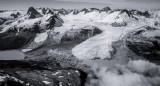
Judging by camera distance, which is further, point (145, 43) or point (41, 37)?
point (41, 37)

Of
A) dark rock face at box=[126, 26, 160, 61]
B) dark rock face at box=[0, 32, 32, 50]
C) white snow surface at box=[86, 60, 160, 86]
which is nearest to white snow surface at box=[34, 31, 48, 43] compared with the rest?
dark rock face at box=[0, 32, 32, 50]

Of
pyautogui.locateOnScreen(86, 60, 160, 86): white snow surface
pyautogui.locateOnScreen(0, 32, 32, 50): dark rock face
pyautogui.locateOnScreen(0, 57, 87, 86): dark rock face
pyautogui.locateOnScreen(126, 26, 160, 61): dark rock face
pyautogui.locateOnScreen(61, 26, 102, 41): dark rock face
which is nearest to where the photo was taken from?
pyautogui.locateOnScreen(0, 57, 87, 86): dark rock face

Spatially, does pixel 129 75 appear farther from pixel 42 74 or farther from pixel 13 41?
pixel 13 41

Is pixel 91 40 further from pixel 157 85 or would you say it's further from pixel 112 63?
pixel 157 85

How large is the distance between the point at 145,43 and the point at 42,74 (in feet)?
265

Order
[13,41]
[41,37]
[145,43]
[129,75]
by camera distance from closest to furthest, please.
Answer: [129,75] → [145,43] → [13,41] → [41,37]

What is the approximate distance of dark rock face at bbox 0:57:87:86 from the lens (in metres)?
68.8

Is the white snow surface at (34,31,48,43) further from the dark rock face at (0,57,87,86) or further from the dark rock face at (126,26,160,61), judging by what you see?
the dark rock face at (126,26,160,61)

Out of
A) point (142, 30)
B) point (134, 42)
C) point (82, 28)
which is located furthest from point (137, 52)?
point (82, 28)

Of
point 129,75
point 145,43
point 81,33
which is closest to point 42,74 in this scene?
point 129,75

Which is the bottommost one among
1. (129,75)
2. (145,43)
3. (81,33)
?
(129,75)

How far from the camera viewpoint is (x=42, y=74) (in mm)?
81812

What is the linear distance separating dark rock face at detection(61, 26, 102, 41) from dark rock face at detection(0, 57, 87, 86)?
141 ft

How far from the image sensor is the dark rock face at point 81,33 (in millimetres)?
139500
